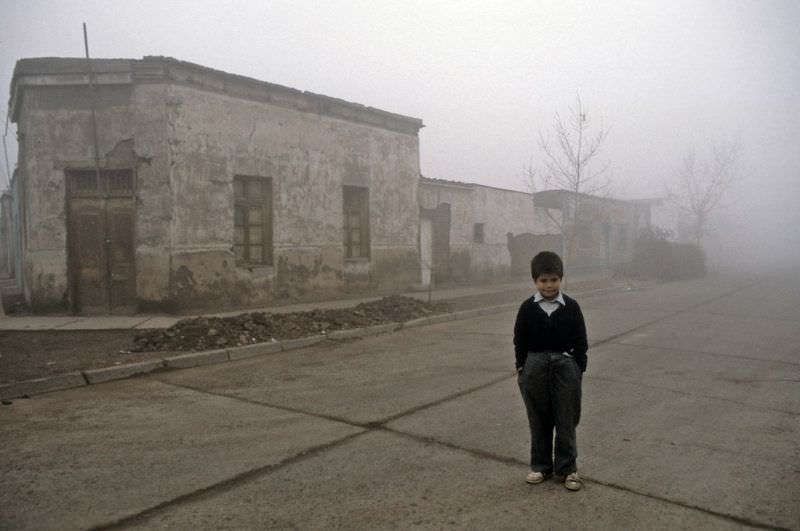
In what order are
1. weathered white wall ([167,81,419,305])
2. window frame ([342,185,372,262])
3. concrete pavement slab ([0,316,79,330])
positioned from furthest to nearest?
window frame ([342,185,372,262]), weathered white wall ([167,81,419,305]), concrete pavement slab ([0,316,79,330])

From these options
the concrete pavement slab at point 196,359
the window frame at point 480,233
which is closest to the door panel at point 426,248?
the window frame at point 480,233

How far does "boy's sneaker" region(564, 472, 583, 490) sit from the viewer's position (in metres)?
3.40

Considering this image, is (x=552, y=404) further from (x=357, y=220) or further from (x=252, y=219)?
(x=357, y=220)

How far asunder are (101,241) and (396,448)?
30.7ft

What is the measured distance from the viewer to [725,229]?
52.4 metres

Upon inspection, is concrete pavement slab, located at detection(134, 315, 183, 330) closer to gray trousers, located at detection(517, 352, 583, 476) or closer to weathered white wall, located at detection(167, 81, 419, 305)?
weathered white wall, located at detection(167, 81, 419, 305)

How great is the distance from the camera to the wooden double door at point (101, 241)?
11.1 meters

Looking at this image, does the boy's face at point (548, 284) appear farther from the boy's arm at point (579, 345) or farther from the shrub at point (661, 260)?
the shrub at point (661, 260)

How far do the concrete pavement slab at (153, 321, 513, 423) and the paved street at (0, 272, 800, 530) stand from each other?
0.04 meters

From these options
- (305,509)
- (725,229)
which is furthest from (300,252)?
(725,229)

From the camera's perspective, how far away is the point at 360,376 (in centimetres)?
670

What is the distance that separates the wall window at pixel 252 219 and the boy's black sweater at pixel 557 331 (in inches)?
394

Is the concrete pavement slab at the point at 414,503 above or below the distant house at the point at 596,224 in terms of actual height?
below

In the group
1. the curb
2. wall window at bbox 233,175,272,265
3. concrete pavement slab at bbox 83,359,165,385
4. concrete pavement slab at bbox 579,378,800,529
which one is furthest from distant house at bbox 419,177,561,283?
concrete pavement slab at bbox 579,378,800,529
